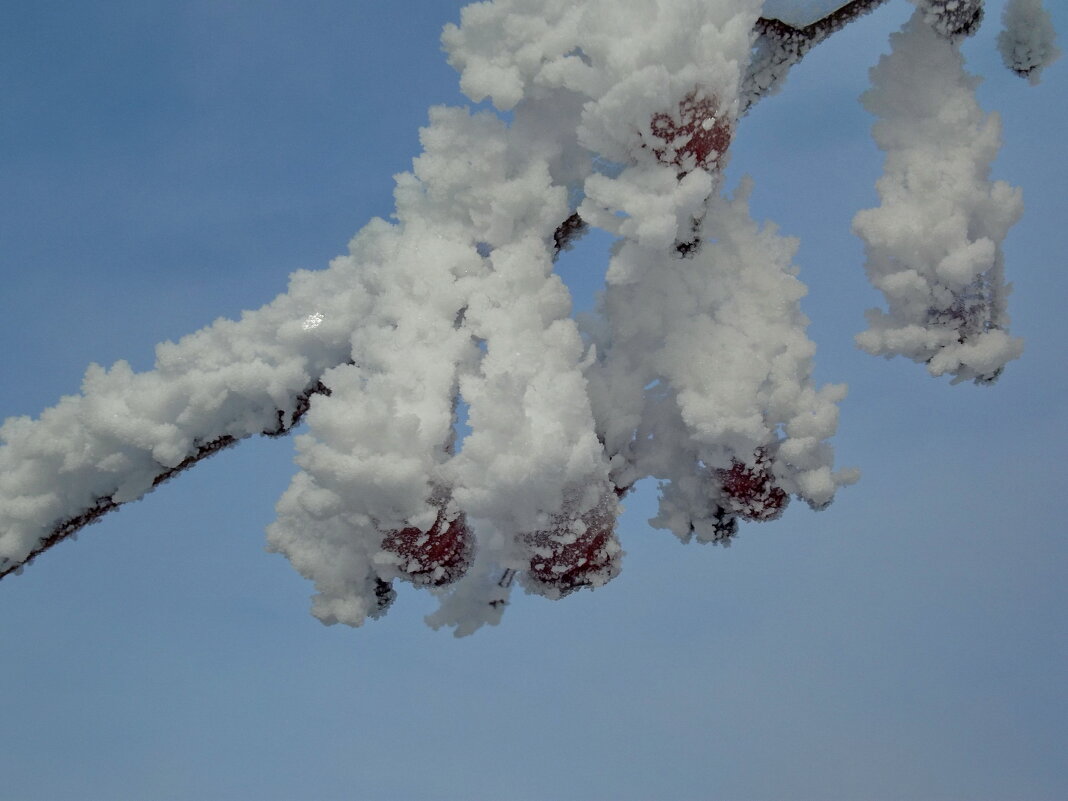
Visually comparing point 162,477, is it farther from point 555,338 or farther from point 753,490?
point 753,490

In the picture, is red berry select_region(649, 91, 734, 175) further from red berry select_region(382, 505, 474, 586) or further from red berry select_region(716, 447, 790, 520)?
red berry select_region(382, 505, 474, 586)

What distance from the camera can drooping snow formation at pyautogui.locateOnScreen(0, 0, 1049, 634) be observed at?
1885mm

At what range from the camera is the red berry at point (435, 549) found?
1957 mm

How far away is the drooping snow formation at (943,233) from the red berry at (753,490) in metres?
0.44

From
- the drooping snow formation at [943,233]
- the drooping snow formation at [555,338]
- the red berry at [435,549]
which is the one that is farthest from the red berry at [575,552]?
the drooping snow formation at [943,233]

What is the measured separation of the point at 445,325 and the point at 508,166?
→ 420 millimetres

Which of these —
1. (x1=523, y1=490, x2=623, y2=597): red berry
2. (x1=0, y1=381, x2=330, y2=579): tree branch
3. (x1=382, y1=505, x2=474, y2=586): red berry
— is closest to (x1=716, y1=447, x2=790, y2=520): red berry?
(x1=523, y1=490, x2=623, y2=597): red berry

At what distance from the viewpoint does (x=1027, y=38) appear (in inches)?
108

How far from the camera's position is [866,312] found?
2.49 meters

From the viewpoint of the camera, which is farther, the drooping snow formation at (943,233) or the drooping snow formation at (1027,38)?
the drooping snow formation at (1027,38)

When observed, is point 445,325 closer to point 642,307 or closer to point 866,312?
point 642,307

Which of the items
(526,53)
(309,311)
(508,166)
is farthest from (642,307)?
(309,311)

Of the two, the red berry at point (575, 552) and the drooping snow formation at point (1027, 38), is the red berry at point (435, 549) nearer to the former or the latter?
the red berry at point (575, 552)

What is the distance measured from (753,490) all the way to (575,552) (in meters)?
0.59
